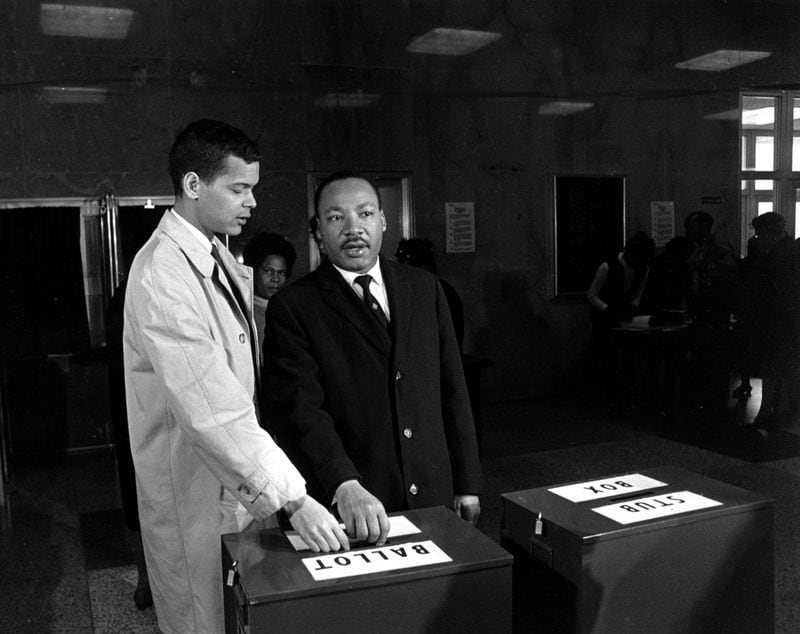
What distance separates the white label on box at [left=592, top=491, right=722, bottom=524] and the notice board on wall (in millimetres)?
3999

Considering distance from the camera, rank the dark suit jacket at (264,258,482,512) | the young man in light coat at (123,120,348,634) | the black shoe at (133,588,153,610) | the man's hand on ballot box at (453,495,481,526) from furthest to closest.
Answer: the black shoe at (133,588,153,610), the man's hand on ballot box at (453,495,481,526), the dark suit jacket at (264,258,482,512), the young man in light coat at (123,120,348,634)

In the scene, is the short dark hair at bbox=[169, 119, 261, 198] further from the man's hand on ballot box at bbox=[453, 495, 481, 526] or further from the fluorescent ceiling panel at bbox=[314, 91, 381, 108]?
the fluorescent ceiling panel at bbox=[314, 91, 381, 108]

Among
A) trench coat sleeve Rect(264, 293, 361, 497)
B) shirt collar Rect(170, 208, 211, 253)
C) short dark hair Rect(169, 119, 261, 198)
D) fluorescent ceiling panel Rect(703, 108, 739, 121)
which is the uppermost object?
fluorescent ceiling panel Rect(703, 108, 739, 121)

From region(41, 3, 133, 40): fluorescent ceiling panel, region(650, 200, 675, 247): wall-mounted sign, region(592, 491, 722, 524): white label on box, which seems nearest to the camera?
region(592, 491, 722, 524): white label on box

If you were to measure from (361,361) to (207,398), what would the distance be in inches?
19.6

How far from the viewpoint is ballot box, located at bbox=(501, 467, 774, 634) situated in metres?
1.34

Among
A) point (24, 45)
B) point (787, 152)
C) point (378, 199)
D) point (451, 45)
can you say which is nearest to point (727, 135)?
point (787, 152)

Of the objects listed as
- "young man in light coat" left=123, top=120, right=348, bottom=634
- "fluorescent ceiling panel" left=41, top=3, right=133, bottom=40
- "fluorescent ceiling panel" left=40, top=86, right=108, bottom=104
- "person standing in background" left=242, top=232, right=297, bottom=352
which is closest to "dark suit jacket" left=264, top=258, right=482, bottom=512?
"young man in light coat" left=123, top=120, right=348, bottom=634

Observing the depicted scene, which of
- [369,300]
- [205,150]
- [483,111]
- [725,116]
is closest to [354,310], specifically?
[369,300]

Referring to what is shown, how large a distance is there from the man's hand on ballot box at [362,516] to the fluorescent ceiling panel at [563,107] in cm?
428

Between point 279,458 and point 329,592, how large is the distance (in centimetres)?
34

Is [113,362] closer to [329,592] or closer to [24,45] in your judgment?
[329,592]

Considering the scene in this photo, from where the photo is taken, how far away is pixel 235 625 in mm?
1256

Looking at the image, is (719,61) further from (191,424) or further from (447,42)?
(191,424)
